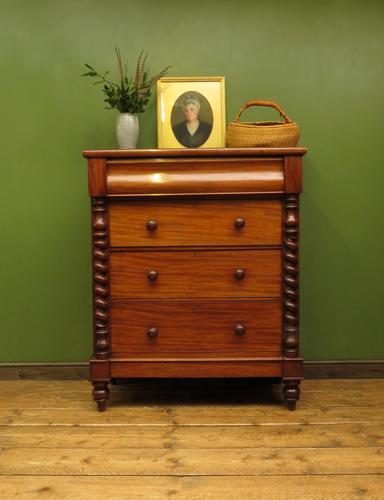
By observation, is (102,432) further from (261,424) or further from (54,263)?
(54,263)

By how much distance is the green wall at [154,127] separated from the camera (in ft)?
9.32

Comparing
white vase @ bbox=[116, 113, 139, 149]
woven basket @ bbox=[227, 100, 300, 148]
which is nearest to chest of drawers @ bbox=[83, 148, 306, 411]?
woven basket @ bbox=[227, 100, 300, 148]

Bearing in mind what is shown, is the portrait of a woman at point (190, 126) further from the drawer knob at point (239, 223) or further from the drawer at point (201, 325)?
the drawer at point (201, 325)

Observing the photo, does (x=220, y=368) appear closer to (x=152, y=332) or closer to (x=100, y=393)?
(x=152, y=332)

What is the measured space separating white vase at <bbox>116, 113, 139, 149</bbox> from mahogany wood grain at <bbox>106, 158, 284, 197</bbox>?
29 cm

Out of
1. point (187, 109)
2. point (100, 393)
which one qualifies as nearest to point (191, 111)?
point (187, 109)

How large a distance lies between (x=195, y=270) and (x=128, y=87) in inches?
38.2

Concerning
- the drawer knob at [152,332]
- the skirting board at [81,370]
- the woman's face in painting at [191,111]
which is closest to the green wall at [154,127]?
the skirting board at [81,370]

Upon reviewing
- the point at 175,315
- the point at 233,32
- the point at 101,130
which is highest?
the point at 233,32

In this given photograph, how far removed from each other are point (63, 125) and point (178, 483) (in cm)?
186

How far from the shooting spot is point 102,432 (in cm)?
221

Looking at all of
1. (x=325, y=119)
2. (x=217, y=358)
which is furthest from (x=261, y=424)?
(x=325, y=119)

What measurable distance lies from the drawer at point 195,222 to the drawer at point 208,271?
0.16 ft

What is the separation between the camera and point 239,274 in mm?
2391
